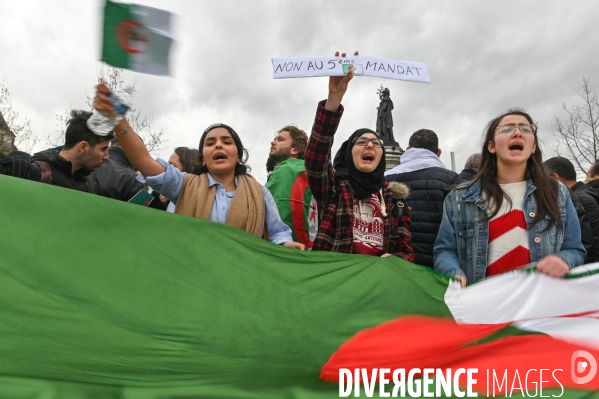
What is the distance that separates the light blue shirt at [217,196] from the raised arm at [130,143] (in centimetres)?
5

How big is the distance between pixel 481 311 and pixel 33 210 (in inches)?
83.4

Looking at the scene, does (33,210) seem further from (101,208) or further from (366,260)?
(366,260)

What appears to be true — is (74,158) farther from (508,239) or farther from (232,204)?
(508,239)

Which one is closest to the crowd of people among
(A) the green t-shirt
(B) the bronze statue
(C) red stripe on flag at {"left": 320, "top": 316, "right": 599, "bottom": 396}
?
(A) the green t-shirt

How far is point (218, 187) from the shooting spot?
120 inches

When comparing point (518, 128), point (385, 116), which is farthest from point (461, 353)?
point (385, 116)

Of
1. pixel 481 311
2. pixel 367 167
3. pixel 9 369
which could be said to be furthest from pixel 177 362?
pixel 367 167

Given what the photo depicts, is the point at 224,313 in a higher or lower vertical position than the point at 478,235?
lower

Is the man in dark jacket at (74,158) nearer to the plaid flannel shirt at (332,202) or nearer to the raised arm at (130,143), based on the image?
the raised arm at (130,143)

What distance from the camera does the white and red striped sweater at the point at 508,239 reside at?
2.71 meters

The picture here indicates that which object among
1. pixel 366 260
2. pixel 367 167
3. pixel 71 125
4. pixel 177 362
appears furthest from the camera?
pixel 71 125

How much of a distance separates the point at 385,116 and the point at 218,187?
79.7 feet

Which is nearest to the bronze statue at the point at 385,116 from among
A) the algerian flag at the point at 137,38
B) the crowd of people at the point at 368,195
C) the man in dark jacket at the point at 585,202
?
the man in dark jacket at the point at 585,202

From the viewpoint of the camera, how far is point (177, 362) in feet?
6.25
